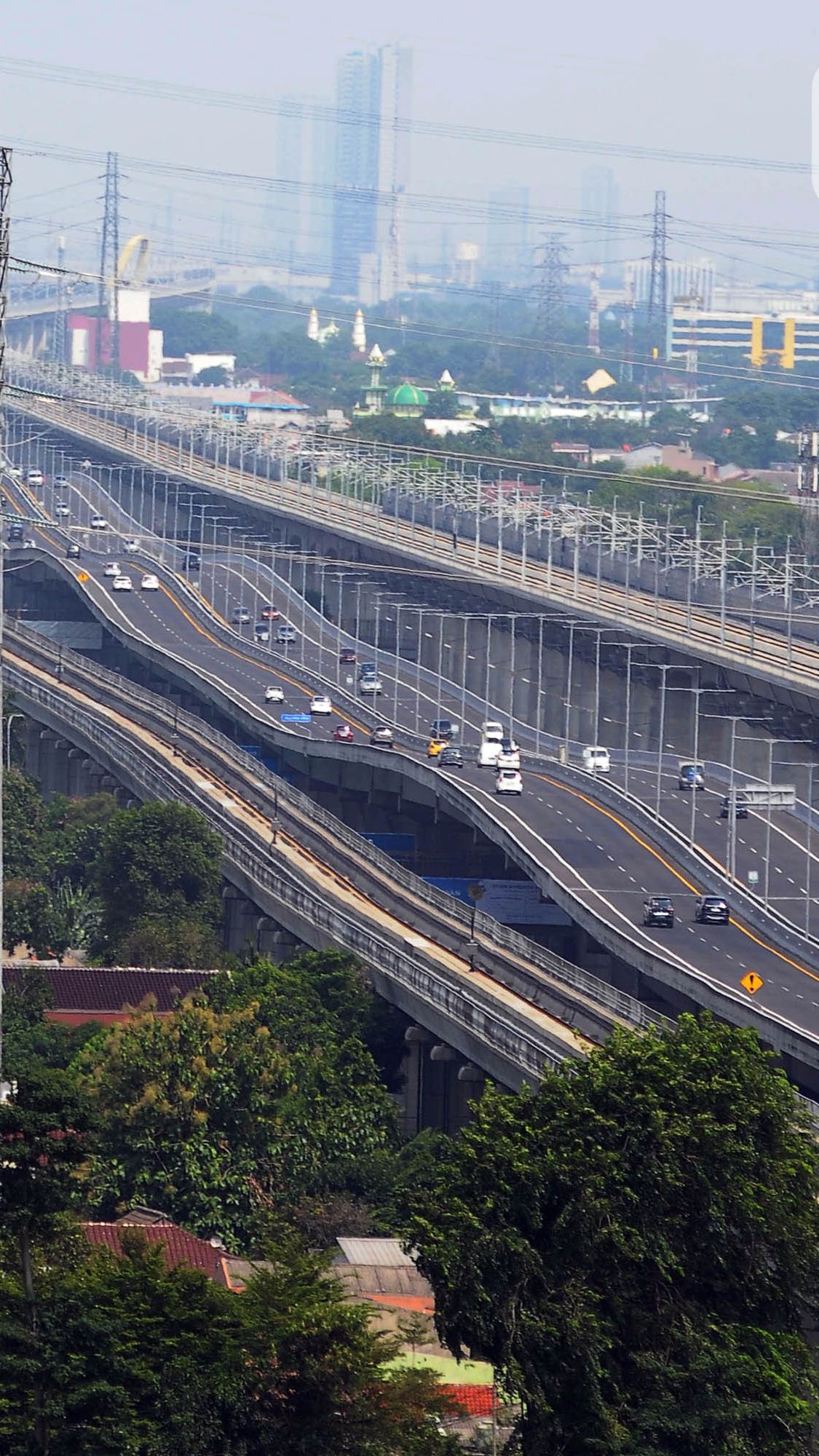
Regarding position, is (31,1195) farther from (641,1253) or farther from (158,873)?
(158,873)

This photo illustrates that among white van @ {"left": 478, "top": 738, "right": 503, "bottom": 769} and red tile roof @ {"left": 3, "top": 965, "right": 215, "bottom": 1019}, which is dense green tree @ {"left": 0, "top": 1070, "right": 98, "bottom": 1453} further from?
white van @ {"left": 478, "top": 738, "right": 503, "bottom": 769}

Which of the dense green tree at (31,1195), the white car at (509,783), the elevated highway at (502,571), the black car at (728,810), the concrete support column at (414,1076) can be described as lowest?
the concrete support column at (414,1076)

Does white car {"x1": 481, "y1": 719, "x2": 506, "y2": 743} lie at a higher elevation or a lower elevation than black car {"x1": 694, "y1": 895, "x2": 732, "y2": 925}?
higher

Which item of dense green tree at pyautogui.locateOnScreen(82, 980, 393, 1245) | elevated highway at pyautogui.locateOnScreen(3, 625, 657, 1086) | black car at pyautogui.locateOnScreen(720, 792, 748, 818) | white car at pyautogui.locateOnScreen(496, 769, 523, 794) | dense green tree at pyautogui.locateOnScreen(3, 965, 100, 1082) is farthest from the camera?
white car at pyautogui.locateOnScreen(496, 769, 523, 794)

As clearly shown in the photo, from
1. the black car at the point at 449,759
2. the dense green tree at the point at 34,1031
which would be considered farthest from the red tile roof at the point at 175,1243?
the black car at the point at 449,759

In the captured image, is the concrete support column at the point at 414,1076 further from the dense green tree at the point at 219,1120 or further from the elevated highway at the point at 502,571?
the elevated highway at the point at 502,571

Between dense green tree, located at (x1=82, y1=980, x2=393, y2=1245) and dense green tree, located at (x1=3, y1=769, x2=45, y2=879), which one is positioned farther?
dense green tree, located at (x1=3, y1=769, x2=45, y2=879)

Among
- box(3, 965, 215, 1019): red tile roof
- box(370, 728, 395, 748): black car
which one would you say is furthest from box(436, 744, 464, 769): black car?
box(3, 965, 215, 1019): red tile roof
